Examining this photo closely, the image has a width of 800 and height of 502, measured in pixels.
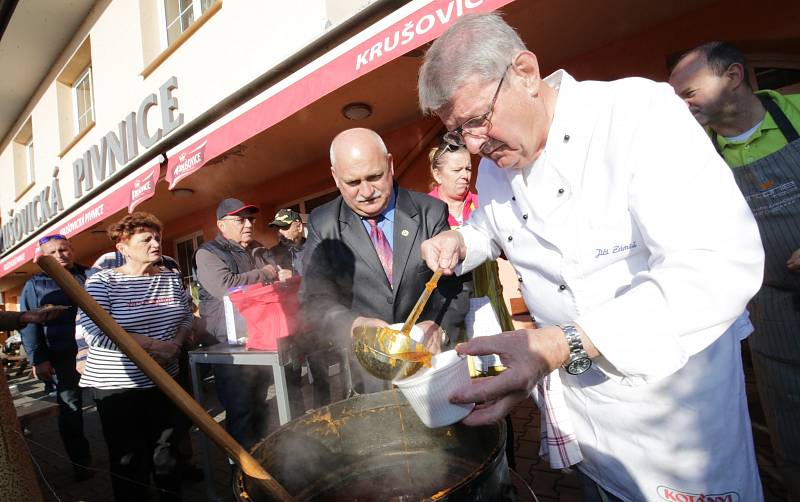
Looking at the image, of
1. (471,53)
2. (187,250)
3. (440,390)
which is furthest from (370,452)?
(187,250)

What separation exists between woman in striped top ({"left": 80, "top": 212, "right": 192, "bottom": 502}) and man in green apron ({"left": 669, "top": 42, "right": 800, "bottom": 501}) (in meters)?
3.81

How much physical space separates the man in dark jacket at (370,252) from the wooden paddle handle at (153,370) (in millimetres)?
1059

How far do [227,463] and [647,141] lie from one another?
14.4 ft

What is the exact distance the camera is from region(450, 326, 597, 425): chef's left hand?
93cm

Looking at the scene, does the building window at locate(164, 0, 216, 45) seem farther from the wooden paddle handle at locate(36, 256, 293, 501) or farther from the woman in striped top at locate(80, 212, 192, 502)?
the wooden paddle handle at locate(36, 256, 293, 501)

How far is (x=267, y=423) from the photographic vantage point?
371 cm

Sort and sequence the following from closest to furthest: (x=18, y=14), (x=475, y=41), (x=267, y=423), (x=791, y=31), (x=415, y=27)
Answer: (x=475, y=41) → (x=415, y=27) → (x=791, y=31) → (x=267, y=423) → (x=18, y=14)

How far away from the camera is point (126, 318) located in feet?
9.20

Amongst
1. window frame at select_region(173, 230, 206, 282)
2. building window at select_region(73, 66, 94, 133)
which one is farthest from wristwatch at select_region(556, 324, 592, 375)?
building window at select_region(73, 66, 94, 133)

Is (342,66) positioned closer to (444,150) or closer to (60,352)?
(444,150)

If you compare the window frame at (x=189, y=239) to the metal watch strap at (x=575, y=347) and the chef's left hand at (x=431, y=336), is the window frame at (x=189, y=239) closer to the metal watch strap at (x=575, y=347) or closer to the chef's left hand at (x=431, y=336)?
the chef's left hand at (x=431, y=336)

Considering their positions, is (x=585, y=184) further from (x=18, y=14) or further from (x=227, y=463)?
(x=18, y=14)

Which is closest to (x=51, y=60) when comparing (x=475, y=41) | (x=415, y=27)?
(x=415, y=27)

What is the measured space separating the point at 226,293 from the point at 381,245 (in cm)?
200
